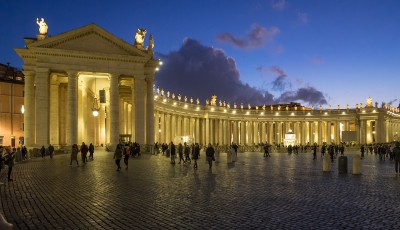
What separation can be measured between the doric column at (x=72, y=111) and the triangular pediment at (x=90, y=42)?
362cm

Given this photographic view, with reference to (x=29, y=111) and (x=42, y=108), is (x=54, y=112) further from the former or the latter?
(x=42, y=108)

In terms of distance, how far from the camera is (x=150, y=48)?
58500 millimetres

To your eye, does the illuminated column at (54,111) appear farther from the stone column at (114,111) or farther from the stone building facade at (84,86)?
the stone column at (114,111)

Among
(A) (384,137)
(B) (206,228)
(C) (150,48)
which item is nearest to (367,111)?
(A) (384,137)

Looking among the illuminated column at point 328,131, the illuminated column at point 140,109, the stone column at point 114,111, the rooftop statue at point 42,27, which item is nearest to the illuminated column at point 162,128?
the illuminated column at point 140,109

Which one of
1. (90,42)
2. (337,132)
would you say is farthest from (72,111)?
(337,132)

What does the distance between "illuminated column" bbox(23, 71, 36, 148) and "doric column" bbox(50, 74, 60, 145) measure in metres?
3.01

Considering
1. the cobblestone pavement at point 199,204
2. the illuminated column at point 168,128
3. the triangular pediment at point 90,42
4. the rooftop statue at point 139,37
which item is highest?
the rooftop statue at point 139,37

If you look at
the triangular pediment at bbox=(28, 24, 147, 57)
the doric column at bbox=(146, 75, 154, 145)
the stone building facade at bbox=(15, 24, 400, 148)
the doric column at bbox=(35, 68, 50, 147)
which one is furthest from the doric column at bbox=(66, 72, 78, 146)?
the doric column at bbox=(146, 75, 154, 145)

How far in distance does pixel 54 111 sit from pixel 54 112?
0.44 ft

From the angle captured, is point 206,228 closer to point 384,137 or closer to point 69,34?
point 69,34

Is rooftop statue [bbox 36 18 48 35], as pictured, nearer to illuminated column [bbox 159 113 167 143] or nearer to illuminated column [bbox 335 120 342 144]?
illuminated column [bbox 159 113 167 143]

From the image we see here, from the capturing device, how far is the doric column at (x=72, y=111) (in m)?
50.0

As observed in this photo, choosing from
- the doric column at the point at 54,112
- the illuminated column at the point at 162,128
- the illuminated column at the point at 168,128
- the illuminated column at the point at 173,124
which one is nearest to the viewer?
the doric column at the point at 54,112
